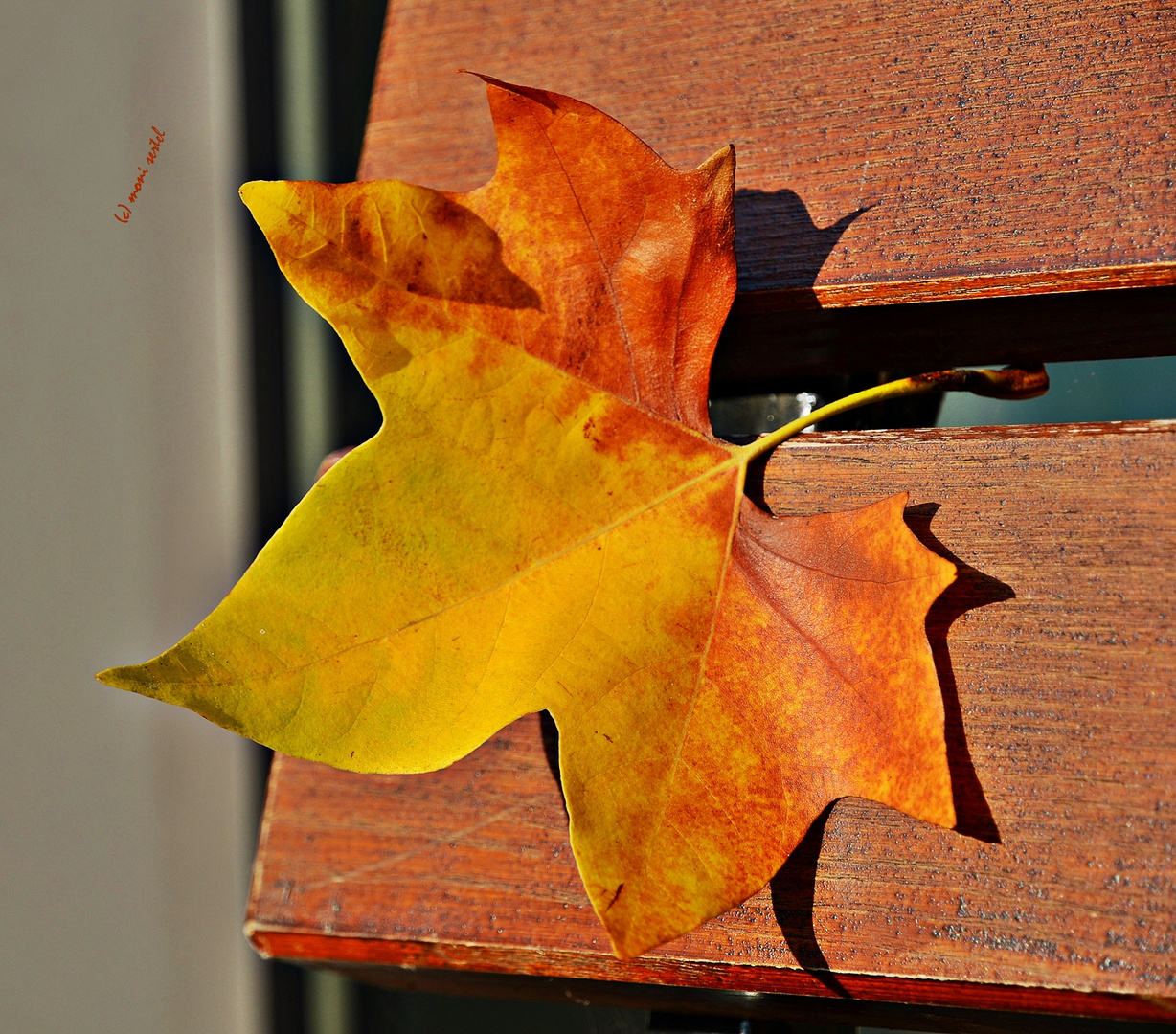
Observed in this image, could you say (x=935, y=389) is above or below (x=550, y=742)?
above

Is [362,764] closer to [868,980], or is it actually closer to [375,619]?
[375,619]

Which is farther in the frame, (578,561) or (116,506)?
(116,506)

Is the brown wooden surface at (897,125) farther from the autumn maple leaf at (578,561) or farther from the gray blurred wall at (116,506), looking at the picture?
the gray blurred wall at (116,506)

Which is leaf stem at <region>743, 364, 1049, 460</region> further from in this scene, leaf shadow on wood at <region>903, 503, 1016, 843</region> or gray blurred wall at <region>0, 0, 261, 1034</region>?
gray blurred wall at <region>0, 0, 261, 1034</region>

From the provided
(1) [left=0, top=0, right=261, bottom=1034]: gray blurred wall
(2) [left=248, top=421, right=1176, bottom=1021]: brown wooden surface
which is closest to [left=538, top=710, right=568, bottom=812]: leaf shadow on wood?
(2) [left=248, top=421, right=1176, bottom=1021]: brown wooden surface


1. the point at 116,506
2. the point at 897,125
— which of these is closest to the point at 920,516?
the point at 897,125

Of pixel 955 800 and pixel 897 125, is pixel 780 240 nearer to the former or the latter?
pixel 897 125
